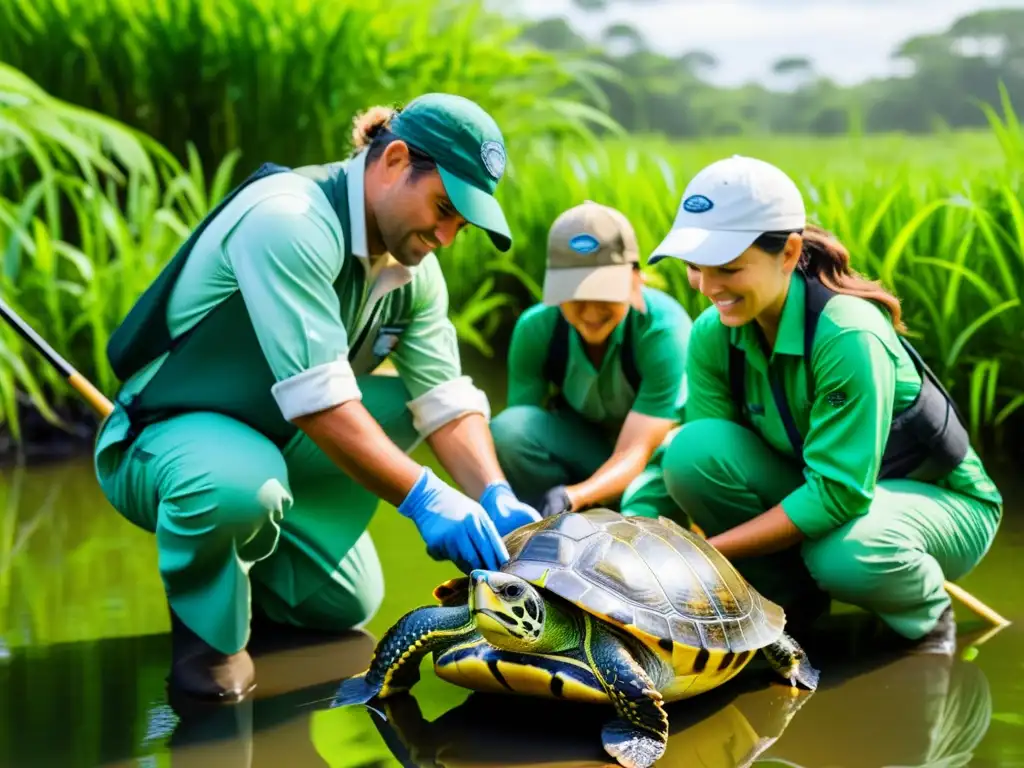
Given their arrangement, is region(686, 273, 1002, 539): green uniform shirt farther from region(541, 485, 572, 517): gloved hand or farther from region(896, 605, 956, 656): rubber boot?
region(541, 485, 572, 517): gloved hand

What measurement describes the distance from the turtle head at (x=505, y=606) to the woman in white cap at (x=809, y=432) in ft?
2.03

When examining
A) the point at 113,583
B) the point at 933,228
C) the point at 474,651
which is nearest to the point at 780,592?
Result: the point at 474,651

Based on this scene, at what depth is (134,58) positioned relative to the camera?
21.7ft

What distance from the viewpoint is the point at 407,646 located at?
7.83 feet

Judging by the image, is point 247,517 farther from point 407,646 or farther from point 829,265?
point 829,265

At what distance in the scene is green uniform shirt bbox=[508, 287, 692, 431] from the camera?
10.6 feet

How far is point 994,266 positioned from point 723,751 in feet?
8.72

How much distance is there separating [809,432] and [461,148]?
0.95 metres

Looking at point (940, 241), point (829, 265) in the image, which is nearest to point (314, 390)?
point (829, 265)

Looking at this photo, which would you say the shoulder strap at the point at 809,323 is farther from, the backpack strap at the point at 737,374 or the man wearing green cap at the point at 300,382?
the man wearing green cap at the point at 300,382

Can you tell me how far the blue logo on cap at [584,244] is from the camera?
3105 mm

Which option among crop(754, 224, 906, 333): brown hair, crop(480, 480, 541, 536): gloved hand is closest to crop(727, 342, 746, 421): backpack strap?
crop(754, 224, 906, 333): brown hair

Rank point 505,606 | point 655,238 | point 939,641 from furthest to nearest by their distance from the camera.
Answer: point 655,238 < point 939,641 < point 505,606

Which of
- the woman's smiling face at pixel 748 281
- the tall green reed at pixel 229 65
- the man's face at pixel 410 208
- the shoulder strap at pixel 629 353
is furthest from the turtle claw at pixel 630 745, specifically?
the tall green reed at pixel 229 65
